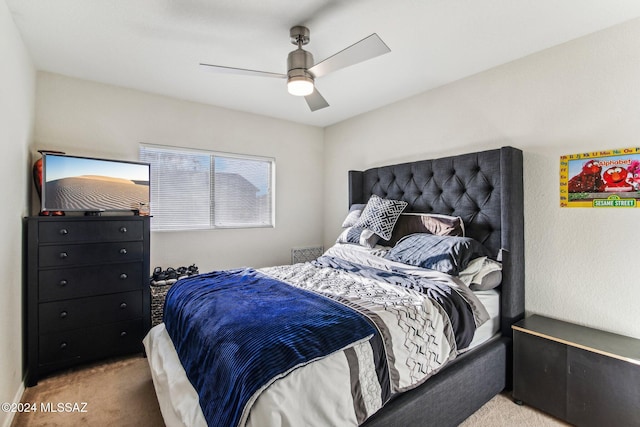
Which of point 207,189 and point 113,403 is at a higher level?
point 207,189

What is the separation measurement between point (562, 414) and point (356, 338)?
152cm

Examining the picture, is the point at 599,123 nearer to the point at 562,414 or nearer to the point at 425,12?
the point at 425,12

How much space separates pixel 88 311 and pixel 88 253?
18.3 inches

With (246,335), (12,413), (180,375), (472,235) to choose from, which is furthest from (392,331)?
(12,413)

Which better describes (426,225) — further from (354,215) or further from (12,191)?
(12,191)

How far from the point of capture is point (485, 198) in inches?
95.3

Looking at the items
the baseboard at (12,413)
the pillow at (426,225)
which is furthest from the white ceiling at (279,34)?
the baseboard at (12,413)

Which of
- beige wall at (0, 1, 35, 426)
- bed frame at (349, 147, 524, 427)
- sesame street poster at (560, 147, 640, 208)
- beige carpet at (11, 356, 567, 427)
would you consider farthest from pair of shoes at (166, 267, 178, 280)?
sesame street poster at (560, 147, 640, 208)

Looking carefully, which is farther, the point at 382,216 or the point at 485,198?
the point at 382,216

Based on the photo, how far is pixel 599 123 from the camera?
199 centimetres

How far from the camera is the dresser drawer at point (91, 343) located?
2268mm

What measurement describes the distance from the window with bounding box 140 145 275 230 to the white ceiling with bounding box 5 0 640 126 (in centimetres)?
79

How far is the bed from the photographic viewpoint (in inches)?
46.1

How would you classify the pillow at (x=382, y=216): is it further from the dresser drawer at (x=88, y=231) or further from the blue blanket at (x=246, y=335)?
the dresser drawer at (x=88, y=231)
